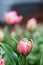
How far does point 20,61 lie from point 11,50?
51 millimetres

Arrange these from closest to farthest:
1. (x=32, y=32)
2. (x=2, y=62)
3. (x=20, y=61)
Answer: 1. (x=2, y=62)
2. (x=20, y=61)
3. (x=32, y=32)

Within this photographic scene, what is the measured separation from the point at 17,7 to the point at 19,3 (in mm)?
207

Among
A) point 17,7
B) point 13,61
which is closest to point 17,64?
point 13,61

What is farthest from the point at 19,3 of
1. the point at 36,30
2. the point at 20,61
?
the point at 20,61

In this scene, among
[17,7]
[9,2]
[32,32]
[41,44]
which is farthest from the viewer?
[9,2]

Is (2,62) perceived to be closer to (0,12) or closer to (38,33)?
(38,33)

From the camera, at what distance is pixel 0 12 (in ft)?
14.3

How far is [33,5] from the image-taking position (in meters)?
4.23

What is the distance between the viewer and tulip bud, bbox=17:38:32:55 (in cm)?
79

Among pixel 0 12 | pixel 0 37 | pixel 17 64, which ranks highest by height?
pixel 0 12

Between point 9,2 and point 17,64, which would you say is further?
point 9,2

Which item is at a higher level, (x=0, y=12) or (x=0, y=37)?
(x=0, y=12)

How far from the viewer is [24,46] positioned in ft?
2.63

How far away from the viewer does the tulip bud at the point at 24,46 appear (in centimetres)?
79
